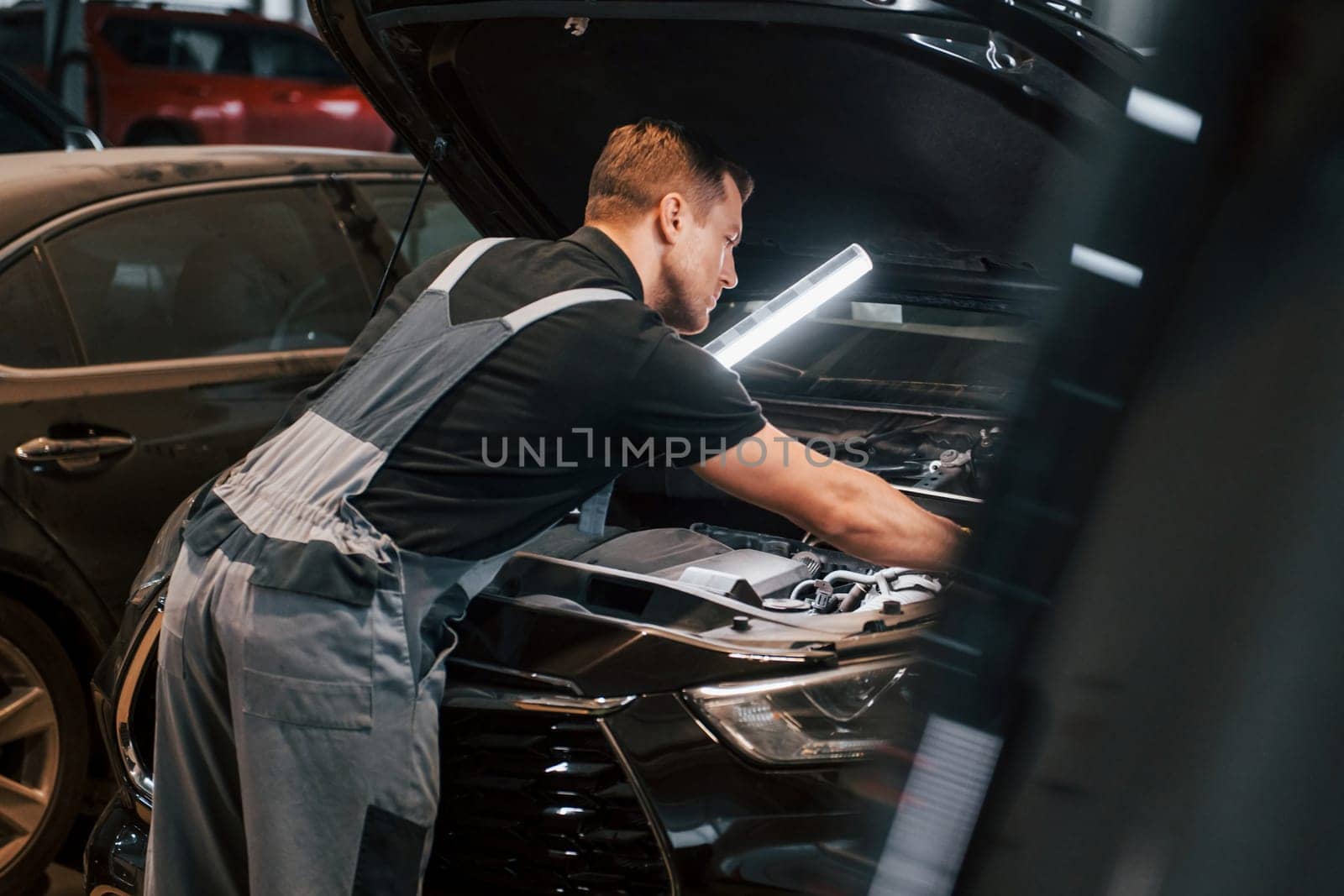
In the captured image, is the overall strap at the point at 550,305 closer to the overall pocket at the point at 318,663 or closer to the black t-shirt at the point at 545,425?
the black t-shirt at the point at 545,425

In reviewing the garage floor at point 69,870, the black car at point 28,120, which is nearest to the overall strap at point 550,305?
the garage floor at point 69,870

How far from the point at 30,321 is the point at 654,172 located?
4.84 feet

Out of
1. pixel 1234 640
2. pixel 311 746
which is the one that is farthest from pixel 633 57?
pixel 1234 640

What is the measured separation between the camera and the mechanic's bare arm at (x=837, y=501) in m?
1.67

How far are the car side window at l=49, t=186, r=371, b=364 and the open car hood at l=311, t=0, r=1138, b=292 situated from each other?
0.77 metres

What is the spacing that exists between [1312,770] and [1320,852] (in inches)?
1.8

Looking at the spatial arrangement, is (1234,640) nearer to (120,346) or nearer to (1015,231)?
(1015,231)

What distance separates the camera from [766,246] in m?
2.50

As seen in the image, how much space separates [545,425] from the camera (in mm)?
1602

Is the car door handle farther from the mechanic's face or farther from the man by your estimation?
the mechanic's face

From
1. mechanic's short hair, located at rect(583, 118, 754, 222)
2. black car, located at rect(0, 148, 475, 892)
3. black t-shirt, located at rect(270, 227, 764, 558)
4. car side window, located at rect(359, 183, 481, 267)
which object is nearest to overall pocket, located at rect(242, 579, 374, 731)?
black t-shirt, located at rect(270, 227, 764, 558)

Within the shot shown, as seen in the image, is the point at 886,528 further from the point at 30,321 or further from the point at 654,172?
the point at 30,321

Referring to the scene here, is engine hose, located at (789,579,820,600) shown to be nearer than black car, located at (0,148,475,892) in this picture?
Yes

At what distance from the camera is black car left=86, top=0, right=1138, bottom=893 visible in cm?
152
